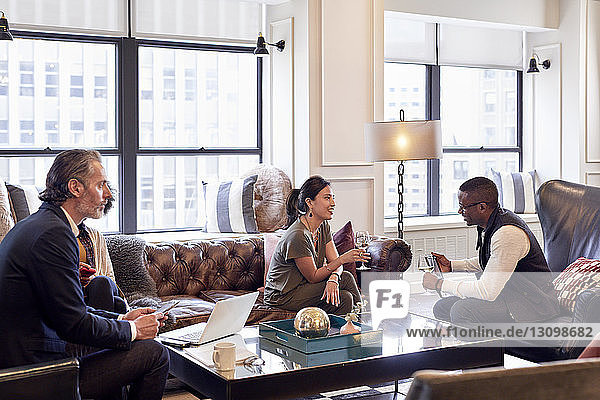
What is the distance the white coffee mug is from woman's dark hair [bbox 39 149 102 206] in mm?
820

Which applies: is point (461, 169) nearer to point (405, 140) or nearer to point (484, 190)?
point (405, 140)

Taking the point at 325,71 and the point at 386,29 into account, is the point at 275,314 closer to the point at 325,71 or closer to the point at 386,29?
the point at 325,71

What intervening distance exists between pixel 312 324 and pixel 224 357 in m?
0.49

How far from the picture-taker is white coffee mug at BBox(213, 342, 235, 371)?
296 cm

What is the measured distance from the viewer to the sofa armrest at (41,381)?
6.42 ft

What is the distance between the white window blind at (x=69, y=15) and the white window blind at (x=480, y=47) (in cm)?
323

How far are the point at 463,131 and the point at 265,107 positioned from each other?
2381 mm

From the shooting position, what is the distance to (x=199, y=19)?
6051 mm

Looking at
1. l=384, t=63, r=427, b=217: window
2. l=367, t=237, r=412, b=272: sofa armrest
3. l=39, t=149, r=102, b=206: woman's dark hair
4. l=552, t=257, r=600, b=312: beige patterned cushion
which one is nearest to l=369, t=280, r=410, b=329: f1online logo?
l=367, t=237, r=412, b=272: sofa armrest

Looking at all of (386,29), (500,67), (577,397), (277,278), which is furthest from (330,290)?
(500,67)

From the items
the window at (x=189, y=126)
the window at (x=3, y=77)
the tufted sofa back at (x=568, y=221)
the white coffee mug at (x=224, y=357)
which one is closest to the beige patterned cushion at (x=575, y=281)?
the tufted sofa back at (x=568, y=221)

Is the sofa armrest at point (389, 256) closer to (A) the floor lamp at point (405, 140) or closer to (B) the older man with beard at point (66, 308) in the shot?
(A) the floor lamp at point (405, 140)

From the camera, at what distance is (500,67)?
7840 millimetres

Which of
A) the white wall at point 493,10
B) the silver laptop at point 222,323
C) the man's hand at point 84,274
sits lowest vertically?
the silver laptop at point 222,323
